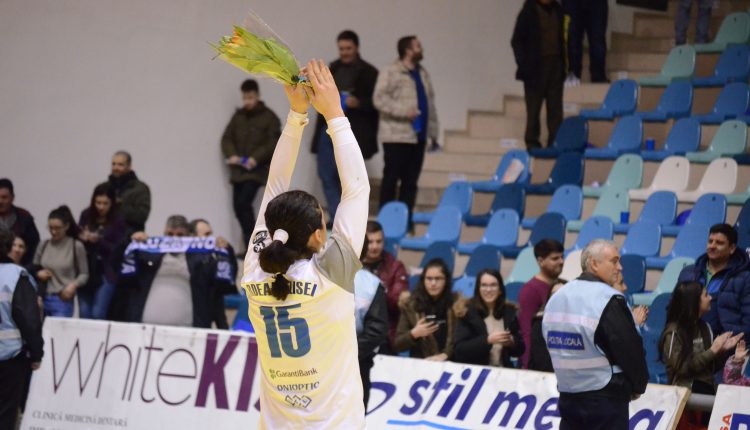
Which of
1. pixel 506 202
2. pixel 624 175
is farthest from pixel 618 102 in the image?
pixel 506 202

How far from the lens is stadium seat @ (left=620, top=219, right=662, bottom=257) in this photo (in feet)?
34.8

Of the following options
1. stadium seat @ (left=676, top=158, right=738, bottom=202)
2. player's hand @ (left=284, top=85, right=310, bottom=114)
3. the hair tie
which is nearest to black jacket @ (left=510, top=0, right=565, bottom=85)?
stadium seat @ (left=676, top=158, right=738, bottom=202)

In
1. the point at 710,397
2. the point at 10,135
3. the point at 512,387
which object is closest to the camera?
the point at 710,397

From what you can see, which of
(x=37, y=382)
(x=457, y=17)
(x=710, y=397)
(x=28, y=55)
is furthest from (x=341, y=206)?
(x=457, y=17)

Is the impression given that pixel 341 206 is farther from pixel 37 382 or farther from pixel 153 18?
pixel 153 18

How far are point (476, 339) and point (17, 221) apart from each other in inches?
206

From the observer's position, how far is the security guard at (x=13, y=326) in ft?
24.8

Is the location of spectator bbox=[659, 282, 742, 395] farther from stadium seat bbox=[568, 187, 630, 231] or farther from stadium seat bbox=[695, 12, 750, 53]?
stadium seat bbox=[695, 12, 750, 53]

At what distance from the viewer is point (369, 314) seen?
746 cm

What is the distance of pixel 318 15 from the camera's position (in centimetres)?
1455

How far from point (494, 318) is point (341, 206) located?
16.5ft

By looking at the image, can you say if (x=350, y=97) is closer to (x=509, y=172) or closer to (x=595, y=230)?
(x=509, y=172)

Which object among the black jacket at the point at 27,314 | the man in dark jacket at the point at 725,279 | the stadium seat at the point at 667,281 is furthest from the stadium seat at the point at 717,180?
the black jacket at the point at 27,314

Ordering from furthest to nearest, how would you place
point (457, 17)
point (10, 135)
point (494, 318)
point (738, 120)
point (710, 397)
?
1. point (457, 17)
2. point (10, 135)
3. point (738, 120)
4. point (494, 318)
5. point (710, 397)
